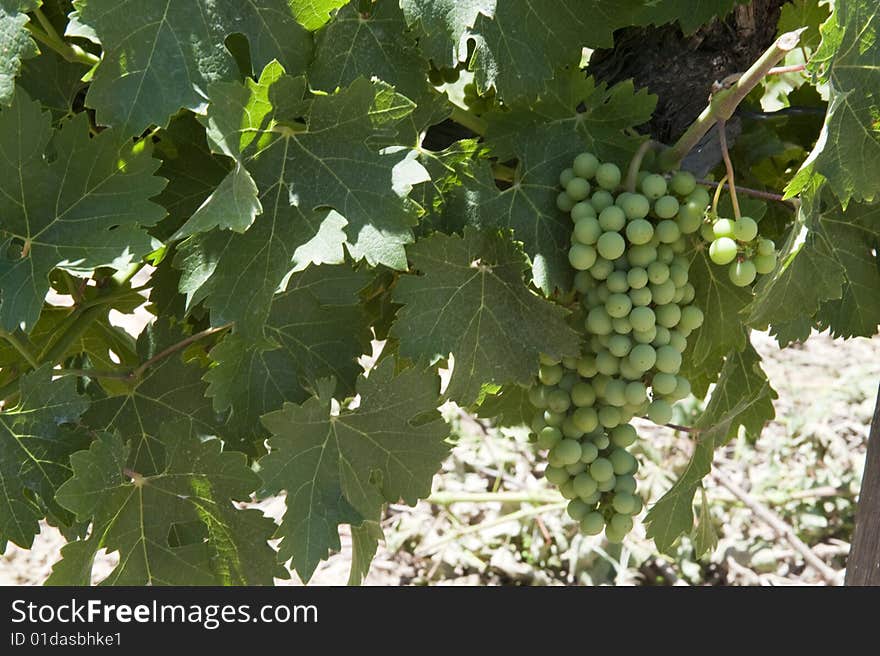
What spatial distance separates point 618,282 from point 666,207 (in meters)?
0.09

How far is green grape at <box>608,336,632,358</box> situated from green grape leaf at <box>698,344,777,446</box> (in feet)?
0.71

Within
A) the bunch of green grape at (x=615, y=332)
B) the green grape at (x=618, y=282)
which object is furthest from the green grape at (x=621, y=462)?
the green grape at (x=618, y=282)

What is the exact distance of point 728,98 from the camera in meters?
1.06

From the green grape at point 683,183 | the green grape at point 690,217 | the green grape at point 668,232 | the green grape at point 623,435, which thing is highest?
the green grape at point 683,183

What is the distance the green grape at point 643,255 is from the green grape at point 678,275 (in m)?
0.04

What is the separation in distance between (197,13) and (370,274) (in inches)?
14.1

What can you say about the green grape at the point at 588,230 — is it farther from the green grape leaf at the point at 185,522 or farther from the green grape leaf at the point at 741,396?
the green grape leaf at the point at 185,522

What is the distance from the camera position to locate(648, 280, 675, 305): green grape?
110cm

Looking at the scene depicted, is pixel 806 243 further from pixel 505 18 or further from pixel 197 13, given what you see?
pixel 197 13

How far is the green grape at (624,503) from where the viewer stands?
1.17 metres

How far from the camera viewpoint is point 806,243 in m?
1.10

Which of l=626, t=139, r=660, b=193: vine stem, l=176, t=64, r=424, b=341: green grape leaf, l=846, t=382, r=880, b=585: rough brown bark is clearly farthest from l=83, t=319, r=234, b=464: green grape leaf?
l=846, t=382, r=880, b=585: rough brown bark

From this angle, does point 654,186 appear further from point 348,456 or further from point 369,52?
point 348,456

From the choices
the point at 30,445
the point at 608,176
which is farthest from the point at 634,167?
the point at 30,445
